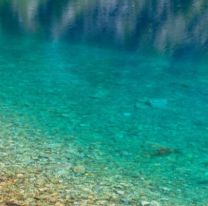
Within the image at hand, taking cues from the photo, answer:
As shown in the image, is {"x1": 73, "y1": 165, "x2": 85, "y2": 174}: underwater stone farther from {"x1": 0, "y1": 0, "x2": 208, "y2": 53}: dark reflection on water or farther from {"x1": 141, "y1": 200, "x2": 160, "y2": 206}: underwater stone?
{"x1": 0, "y1": 0, "x2": 208, "y2": 53}: dark reflection on water

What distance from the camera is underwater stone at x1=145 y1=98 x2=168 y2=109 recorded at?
2005 centimetres

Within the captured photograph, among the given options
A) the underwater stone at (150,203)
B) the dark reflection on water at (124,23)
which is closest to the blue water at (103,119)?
the underwater stone at (150,203)

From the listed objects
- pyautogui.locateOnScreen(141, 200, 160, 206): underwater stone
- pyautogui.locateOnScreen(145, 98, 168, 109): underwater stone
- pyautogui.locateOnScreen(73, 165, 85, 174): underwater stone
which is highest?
pyautogui.locateOnScreen(73, 165, 85, 174): underwater stone

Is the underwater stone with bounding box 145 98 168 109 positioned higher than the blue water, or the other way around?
the blue water

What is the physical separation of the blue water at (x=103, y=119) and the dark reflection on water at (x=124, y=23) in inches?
14.4

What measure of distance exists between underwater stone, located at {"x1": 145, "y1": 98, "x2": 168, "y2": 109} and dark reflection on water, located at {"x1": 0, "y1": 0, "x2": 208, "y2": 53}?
36.8 ft

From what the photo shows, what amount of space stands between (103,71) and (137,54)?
5484mm

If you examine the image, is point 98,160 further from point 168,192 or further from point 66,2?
point 66,2

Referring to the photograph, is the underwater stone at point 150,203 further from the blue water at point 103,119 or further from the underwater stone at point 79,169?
the underwater stone at point 79,169

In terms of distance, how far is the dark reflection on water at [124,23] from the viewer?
3547 centimetres

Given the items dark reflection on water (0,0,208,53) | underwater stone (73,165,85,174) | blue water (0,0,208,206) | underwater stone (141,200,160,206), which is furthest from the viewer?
dark reflection on water (0,0,208,53)

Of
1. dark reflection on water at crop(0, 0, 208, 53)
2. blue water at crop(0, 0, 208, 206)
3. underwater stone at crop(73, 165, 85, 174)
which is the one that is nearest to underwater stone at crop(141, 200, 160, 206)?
blue water at crop(0, 0, 208, 206)

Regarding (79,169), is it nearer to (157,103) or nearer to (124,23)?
(157,103)

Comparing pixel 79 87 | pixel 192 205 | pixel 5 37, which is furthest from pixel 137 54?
pixel 192 205
